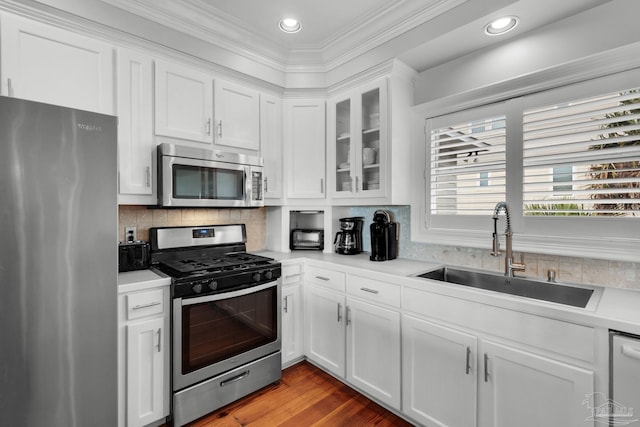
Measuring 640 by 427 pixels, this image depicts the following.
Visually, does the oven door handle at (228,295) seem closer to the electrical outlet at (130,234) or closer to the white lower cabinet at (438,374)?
the electrical outlet at (130,234)

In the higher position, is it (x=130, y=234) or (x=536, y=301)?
(x=130, y=234)

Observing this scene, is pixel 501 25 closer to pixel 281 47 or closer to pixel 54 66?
pixel 281 47

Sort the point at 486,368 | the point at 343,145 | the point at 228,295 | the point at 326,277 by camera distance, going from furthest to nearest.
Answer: the point at 343,145
the point at 326,277
the point at 228,295
the point at 486,368

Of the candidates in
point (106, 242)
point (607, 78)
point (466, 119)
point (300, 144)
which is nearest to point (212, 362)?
point (106, 242)

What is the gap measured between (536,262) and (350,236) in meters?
1.36

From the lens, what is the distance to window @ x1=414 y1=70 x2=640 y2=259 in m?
1.60

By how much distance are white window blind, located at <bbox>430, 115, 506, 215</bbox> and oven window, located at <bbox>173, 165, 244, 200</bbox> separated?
5.03 feet

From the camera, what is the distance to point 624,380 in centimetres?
117

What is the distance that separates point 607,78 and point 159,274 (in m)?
2.80

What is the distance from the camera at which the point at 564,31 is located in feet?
5.60

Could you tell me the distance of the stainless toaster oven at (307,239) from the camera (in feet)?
9.63

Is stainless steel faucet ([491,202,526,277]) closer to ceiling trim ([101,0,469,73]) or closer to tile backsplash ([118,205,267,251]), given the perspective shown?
ceiling trim ([101,0,469,73])

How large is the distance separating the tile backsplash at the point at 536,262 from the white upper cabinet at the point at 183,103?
64.5 inches

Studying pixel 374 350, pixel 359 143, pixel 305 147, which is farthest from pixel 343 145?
pixel 374 350
